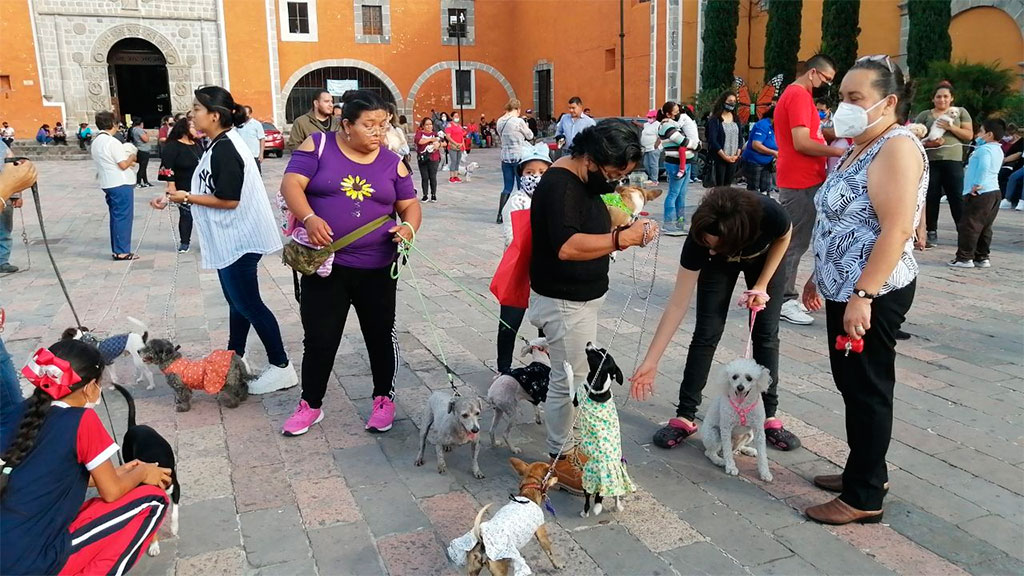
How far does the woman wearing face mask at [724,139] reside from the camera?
35.9 feet

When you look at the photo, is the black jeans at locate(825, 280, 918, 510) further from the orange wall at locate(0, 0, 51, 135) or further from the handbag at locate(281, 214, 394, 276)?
the orange wall at locate(0, 0, 51, 135)

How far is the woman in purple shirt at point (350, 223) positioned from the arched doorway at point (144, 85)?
29.5 m

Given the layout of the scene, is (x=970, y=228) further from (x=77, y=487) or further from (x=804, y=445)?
(x=77, y=487)

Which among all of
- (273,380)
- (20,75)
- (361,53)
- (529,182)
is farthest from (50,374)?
(361,53)

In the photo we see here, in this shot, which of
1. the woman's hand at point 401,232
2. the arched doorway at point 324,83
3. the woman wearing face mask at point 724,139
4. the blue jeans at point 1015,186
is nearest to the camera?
the woman's hand at point 401,232

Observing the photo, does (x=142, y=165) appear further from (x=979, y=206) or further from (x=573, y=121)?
(x=979, y=206)

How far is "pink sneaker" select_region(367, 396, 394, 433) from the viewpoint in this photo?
3859 millimetres

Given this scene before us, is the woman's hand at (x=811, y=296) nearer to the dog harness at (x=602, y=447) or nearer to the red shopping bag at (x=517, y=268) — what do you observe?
the dog harness at (x=602, y=447)

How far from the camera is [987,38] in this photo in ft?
54.4

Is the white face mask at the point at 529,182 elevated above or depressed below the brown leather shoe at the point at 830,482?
above

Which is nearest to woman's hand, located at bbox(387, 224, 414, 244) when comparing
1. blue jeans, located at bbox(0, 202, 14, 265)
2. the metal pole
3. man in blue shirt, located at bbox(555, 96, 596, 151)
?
blue jeans, located at bbox(0, 202, 14, 265)

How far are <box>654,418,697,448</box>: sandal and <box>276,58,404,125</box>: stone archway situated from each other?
29.8m

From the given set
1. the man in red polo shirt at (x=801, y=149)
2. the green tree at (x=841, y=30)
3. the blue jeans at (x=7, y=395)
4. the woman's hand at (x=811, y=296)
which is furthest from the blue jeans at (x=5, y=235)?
the green tree at (x=841, y=30)

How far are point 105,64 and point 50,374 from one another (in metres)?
30.3
